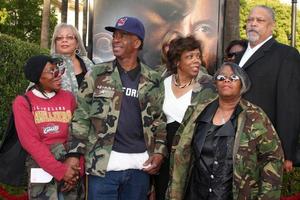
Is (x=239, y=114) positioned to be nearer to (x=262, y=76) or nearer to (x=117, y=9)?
(x=262, y=76)

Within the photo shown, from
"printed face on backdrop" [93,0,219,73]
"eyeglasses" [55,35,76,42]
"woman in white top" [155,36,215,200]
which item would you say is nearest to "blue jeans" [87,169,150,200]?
"woman in white top" [155,36,215,200]

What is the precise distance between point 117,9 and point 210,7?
142 centimetres

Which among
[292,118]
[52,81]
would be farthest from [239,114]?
[52,81]

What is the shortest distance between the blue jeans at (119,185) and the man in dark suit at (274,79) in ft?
3.93

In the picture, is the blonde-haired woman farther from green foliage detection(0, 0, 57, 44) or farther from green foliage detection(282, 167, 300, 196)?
green foliage detection(0, 0, 57, 44)

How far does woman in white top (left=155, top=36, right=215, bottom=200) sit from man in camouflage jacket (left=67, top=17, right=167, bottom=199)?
0.15 metres

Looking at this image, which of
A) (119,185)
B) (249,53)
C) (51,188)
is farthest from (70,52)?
(249,53)

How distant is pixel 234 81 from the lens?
3721 millimetres

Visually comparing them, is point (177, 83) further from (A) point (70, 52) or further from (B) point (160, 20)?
(B) point (160, 20)

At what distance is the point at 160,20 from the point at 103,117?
169 inches

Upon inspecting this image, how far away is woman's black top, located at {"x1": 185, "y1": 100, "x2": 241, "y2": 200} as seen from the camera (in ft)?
11.9

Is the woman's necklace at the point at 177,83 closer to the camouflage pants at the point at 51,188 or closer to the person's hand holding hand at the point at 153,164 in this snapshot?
the person's hand holding hand at the point at 153,164

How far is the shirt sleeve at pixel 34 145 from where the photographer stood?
4051 millimetres

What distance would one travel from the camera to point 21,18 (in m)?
24.0
